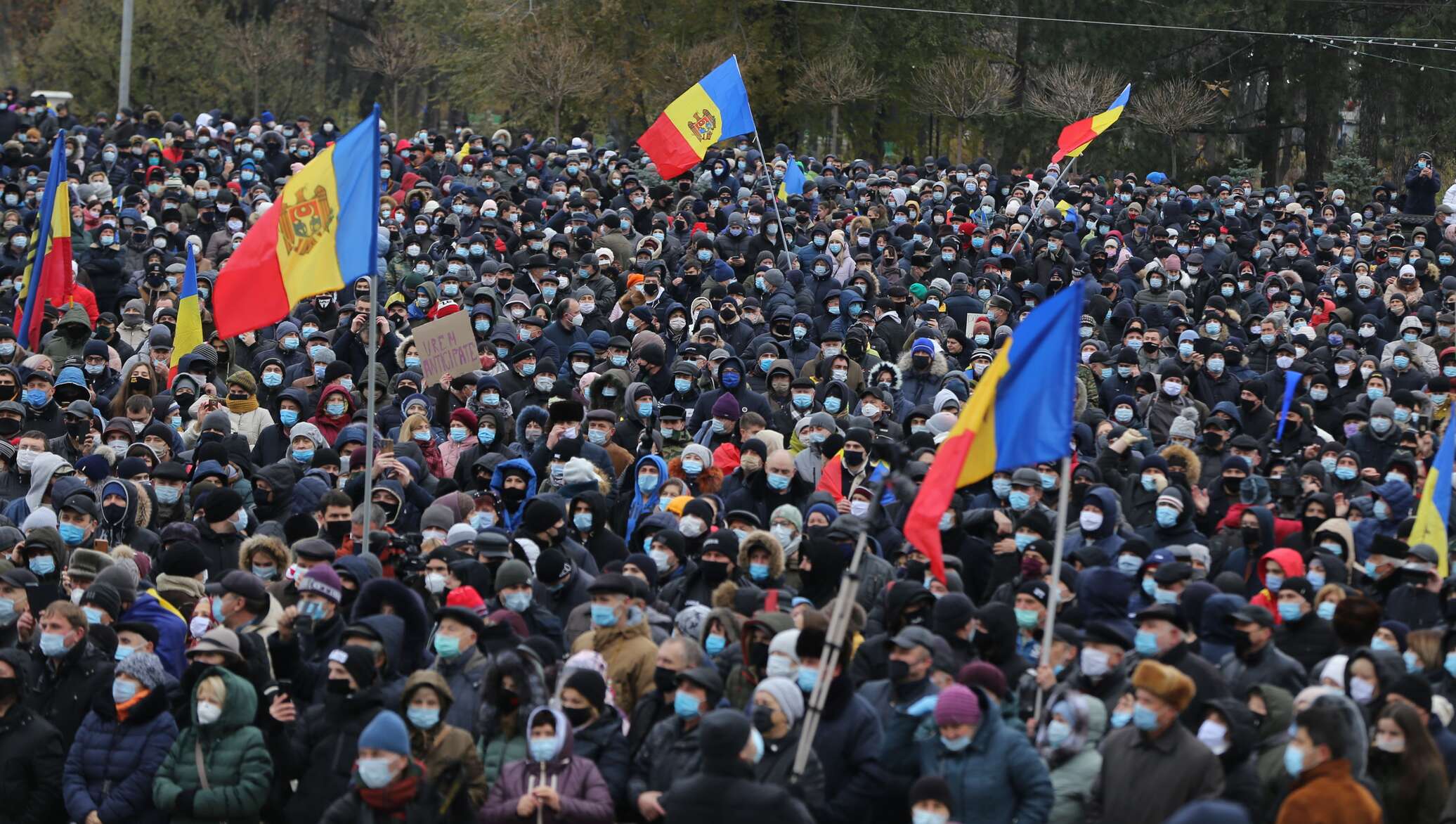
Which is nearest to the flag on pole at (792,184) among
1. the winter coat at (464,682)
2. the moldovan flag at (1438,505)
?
the moldovan flag at (1438,505)

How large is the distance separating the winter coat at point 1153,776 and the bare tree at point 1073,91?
35152 mm

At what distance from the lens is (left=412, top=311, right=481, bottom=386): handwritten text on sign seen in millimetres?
15945

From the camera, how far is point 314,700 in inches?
372

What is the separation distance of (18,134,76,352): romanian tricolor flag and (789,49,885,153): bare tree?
2503 centimetres

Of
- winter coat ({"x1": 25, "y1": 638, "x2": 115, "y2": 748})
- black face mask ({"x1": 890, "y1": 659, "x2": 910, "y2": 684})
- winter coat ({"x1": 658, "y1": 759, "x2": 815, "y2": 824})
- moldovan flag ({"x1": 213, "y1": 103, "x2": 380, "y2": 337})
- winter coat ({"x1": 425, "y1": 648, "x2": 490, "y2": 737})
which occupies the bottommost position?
winter coat ({"x1": 25, "y1": 638, "x2": 115, "y2": 748})

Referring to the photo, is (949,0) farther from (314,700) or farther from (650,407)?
(314,700)

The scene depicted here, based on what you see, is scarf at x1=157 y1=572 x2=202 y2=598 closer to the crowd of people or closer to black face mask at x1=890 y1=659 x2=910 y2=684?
the crowd of people

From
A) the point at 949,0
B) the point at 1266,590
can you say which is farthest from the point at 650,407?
the point at 949,0

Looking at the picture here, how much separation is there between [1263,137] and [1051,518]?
1470 inches

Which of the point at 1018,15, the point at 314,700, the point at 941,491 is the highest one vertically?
the point at 1018,15

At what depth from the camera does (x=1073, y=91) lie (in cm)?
4234

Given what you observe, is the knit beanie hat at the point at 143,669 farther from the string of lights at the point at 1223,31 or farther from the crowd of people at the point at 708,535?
the string of lights at the point at 1223,31

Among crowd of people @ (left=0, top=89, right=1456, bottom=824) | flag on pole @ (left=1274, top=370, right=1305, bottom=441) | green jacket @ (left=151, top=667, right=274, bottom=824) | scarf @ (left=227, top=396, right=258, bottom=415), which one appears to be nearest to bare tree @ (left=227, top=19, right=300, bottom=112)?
crowd of people @ (left=0, top=89, right=1456, bottom=824)

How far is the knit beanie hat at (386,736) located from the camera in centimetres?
796
